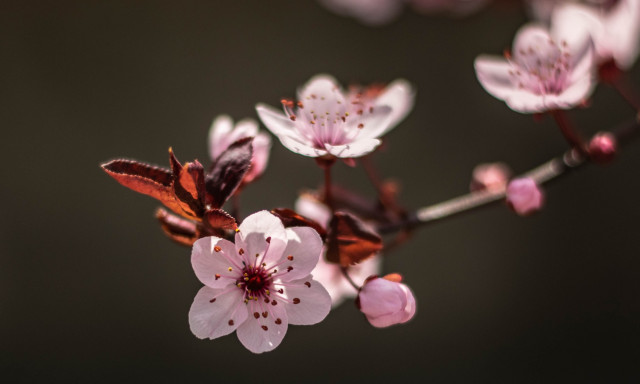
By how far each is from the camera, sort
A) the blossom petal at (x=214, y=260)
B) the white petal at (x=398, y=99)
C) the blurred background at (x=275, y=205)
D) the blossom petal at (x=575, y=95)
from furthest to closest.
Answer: the blurred background at (x=275, y=205) < the white petal at (x=398, y=99) < the blossom petal at (x=575, y=95) < the blossom petal at (x=214, y=260)

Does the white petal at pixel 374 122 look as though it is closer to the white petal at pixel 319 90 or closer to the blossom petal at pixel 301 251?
the white petal at pixel 319 90

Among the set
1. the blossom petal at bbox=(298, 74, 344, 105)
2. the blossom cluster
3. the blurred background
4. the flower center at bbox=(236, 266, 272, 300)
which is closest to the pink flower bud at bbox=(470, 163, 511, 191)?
the blossom cluster


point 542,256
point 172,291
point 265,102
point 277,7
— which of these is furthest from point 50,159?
point 542,256

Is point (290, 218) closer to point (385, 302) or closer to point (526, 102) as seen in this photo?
point (385, 302)

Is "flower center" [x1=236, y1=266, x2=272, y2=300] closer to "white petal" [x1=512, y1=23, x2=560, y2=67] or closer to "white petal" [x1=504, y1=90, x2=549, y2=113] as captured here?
"white petal" [x1=504, y1=90, x2=549, y2=113]

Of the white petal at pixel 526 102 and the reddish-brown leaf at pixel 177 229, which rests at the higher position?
the white petal at pixel 526 102

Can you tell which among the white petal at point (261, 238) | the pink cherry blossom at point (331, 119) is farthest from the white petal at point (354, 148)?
the white petal at point (261, 238)

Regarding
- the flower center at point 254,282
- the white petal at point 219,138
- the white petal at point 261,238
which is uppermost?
the white petal at point 219,138

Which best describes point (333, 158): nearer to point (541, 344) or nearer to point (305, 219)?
point (305, 219)
